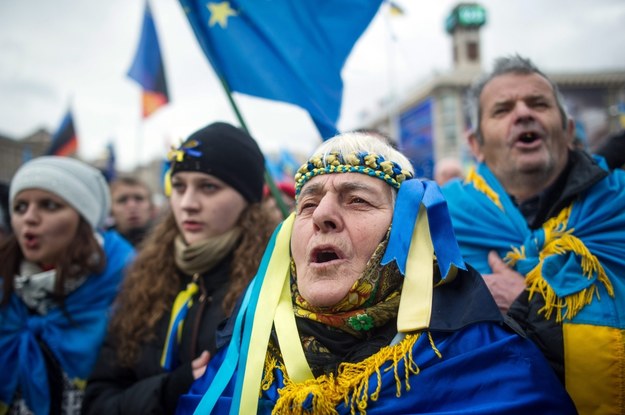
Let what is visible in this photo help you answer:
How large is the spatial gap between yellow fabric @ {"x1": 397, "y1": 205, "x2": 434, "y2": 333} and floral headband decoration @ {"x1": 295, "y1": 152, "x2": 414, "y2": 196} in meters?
0.21

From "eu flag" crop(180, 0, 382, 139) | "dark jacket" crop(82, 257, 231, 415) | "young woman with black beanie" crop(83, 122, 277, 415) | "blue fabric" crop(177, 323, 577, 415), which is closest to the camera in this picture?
"blue fabric" crop(177, 323, 577, 415)

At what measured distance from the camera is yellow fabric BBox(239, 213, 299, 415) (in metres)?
1.41

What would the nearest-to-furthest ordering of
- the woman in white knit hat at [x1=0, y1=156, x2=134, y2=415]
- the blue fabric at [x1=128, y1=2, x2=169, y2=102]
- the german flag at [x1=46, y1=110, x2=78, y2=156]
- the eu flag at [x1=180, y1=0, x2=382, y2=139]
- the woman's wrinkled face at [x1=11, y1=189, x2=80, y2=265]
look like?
the woman in white knit hat at [x1=0, y1=156, x2=134, y2=415] < the woman's wrinkled face at [x1=11, y1=189, x2=80, y2=265] < the eu flag at [x1=180, y1=0, x2=382, y2=139] < the blue fabric at [x1=128, y1=2, x2=169, y2=102] < the german flag at [x1=46, y1=110, x2=78, y2=156]

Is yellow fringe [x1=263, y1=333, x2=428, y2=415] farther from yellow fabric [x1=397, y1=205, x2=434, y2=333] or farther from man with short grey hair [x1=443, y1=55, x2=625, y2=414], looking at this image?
man with short grey hair [x1=443, y1=55, x2=625, y2=414]

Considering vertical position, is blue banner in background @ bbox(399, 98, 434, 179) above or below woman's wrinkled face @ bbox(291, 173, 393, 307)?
above

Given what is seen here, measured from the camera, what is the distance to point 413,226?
1432 millimetres

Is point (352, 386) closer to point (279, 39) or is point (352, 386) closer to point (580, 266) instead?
point (580, 266)

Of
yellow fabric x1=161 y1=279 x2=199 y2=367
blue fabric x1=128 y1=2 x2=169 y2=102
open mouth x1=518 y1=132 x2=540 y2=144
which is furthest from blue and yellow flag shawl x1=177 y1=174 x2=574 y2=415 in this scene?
blue fabric x1=128 y1=2 x2=169 y2=102

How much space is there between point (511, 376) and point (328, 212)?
0.78 metres

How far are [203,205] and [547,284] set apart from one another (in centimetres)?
172

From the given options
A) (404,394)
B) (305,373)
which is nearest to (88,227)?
(305,373)

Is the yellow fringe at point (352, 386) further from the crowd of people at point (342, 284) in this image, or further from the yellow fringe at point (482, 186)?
the yellow fringe at point (482, 186)

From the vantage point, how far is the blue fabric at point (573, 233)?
1.66 meters

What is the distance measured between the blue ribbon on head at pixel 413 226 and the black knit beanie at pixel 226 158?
1191 millimetres
